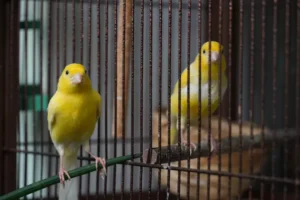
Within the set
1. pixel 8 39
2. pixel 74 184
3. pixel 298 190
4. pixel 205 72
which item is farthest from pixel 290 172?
pixel 8 39

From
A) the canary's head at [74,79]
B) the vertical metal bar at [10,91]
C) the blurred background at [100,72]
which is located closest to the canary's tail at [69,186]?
the blurred background at [100,72]

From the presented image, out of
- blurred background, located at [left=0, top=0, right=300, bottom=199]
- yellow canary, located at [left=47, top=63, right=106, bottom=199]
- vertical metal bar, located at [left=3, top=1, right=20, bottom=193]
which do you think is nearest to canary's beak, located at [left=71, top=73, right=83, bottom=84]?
yellow canary, located at [left=47, top=63, right=106, bottom=199]

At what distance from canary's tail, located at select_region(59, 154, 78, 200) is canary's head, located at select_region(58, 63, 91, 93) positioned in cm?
21

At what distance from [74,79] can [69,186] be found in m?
0.32

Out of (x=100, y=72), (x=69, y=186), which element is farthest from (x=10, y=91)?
(x=69, y=186)

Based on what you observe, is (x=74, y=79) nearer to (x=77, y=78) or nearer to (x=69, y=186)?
(x=77, y=78)

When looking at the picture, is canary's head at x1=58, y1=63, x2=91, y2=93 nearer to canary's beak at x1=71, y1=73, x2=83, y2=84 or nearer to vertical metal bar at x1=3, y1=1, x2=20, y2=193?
canary's beak at x1=71, y1=73, x2=83, y2=84

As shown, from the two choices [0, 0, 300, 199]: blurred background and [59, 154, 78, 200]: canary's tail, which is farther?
[0, 0, 300, 199]: blurred background

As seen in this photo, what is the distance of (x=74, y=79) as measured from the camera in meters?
1.14

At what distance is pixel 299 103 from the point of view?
2.63 feet

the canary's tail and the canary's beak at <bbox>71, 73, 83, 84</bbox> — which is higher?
the canary's beak at <bbox>71, 73, 83, 84</bbox>

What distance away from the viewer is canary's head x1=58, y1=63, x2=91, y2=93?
3.73ft

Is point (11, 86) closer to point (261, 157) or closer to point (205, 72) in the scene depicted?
point (205, 72)

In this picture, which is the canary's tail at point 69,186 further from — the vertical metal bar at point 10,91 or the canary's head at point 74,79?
the vertical metal bar at point 10,91
